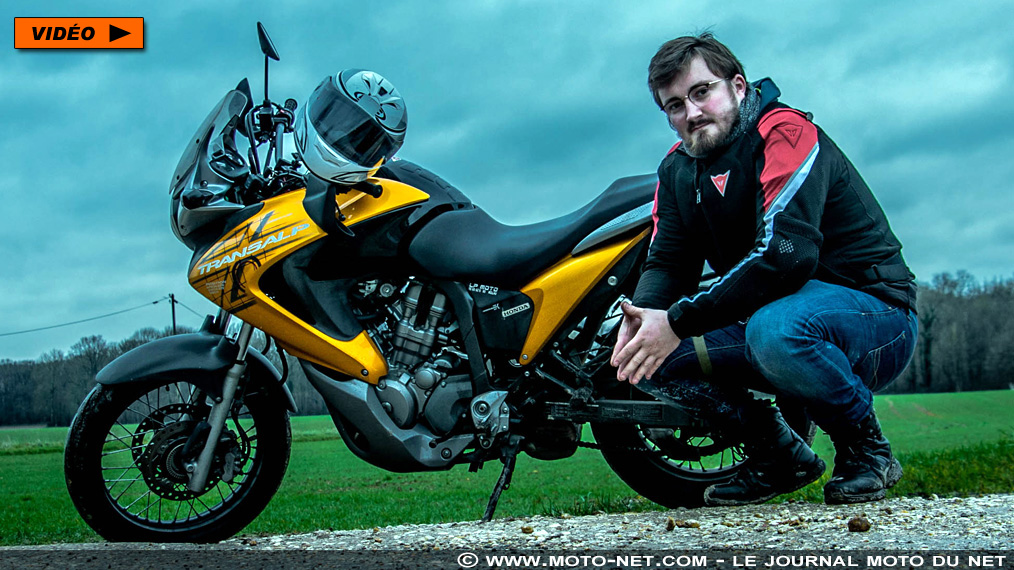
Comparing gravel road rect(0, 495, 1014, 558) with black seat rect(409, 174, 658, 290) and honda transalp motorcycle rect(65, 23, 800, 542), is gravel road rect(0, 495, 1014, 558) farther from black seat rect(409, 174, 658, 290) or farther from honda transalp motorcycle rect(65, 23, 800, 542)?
black seat rect(409, 174, 658, 290)

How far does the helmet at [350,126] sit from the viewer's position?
3.38m

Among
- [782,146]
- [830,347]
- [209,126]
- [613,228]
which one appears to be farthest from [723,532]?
[209,126]

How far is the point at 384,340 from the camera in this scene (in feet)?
11.8

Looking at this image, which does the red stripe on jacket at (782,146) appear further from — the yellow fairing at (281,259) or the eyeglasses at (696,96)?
the yellow fairing at (281,259)

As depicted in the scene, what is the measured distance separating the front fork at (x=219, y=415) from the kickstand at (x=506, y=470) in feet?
3.95

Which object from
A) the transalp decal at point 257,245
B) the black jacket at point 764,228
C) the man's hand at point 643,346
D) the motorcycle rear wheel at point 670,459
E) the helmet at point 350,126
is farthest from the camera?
the motorcycle rear wheel at point 670,459

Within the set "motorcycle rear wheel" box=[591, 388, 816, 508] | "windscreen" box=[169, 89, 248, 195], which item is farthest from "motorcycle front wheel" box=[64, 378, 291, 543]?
"motorcycle rear wheel" box=[591, 388, 816, 508]

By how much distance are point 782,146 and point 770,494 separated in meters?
1.52

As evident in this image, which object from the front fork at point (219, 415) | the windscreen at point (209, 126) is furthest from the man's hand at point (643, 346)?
the windscreen at point (209, 126)

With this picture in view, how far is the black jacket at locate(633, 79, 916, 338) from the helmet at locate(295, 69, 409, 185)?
3.80 ft

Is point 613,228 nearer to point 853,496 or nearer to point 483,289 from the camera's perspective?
point 483,289

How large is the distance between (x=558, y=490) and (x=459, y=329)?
124 inches

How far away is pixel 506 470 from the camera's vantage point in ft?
11.4

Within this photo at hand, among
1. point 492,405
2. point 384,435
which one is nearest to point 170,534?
point 384,435
